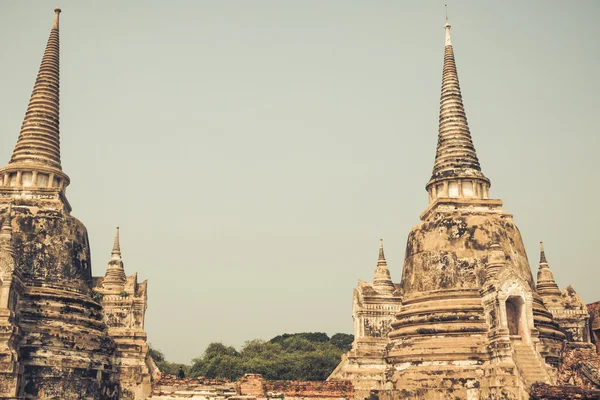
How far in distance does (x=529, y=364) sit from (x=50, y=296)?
18.7m

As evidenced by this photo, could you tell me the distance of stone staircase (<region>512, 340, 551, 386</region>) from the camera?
24.3 metres

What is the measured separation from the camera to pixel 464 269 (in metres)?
29.3

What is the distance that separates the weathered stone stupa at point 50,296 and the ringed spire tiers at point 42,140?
44 mm

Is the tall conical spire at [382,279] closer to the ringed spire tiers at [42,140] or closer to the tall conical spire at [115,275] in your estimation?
the tall conical spire at [115,275]

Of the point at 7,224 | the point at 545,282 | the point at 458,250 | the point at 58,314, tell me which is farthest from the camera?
the point at 545,282

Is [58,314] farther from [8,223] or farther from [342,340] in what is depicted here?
[342,340]

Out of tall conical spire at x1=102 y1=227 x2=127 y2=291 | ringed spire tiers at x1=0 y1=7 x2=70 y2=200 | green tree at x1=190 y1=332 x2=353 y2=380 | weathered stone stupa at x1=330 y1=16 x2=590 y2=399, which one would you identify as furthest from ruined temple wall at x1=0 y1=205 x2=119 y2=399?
green tree at x1=190 y1=332 x2=353 y2=380

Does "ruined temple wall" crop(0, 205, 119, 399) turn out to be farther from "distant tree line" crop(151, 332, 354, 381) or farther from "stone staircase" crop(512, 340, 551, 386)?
"distant tree line" crop(151, 332, 354, 381)

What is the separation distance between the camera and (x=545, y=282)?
35531mm

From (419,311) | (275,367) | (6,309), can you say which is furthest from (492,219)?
(275,367)

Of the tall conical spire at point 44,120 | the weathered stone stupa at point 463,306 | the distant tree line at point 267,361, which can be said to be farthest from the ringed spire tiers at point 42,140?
the distant tree line at point 267,361

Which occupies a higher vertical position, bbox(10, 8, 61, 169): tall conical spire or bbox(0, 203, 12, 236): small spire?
bbox(10, 8, 61, 169): tall conical spire

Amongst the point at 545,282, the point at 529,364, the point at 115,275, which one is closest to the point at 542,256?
the point at 545,282

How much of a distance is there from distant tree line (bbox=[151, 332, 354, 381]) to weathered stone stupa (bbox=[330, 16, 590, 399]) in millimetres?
23387
